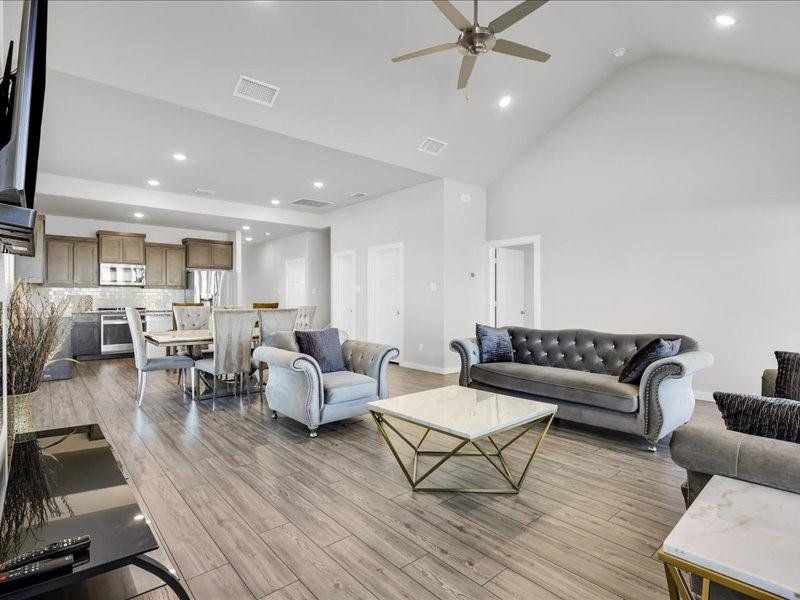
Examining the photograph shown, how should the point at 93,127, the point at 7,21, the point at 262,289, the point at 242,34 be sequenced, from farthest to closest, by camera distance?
1. the point at 262,289
2. the point at 93,127
3. the point at 242,34
4. the point at 7,21

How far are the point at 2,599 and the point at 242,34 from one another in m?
4.16

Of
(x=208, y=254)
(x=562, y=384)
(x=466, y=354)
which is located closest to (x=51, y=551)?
(x=562, y=384)

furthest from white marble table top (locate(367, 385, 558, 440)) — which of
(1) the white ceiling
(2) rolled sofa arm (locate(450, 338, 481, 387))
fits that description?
(1) the white ceiling

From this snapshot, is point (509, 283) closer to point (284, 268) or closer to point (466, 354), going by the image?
point (466, 354)

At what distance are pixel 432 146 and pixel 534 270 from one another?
2.45 meters

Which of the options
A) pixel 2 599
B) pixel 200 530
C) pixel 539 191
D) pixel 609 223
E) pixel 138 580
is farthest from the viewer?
pixel 539 191

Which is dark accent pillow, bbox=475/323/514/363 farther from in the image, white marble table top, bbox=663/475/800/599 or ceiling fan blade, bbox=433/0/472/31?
white marble table top, bbox=663/475/800/599

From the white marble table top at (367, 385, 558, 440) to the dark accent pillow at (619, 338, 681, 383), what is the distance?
1131mm

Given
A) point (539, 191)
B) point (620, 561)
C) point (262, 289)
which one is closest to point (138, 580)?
point (620, 561)

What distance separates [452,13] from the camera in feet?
9.91

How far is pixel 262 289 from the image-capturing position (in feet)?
39.9

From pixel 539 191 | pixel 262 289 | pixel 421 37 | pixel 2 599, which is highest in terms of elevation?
pixel 421 37

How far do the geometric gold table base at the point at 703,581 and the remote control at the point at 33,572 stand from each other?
1358mm

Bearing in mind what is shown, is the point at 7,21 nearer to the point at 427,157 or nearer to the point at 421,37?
the point at 421,37
